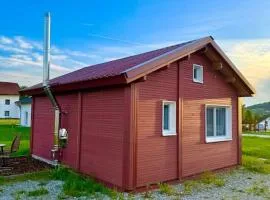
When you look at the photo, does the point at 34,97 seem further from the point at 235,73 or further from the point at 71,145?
the point at 235,73

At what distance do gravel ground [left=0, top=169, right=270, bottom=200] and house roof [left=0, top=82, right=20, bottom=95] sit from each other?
5182 cm

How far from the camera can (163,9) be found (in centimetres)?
1292

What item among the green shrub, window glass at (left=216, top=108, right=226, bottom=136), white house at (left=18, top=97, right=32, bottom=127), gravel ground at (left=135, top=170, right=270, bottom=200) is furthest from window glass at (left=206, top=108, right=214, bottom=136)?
white house at (left=18, top=97, right=32, bottom=127)

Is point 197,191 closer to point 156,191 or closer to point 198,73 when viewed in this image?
point 156,191

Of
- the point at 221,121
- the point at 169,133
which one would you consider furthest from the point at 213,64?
the point at 169,133

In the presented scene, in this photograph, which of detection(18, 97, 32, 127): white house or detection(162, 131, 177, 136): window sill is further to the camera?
detection(18, 97, 32, 127): white house


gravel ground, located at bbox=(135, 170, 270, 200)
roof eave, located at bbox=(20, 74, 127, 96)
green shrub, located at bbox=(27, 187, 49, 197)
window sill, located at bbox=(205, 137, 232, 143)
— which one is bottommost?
gravel ground, located at bbox=(135, 170, 270, 200)

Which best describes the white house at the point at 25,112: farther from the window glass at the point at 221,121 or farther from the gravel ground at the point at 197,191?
the gravel ground at the point at 197,191

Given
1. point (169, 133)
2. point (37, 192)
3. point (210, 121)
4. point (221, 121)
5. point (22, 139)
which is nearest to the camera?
point (37, 192)

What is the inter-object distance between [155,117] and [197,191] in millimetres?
2272

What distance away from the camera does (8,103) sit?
5703 centimetres

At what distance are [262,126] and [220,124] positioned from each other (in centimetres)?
4303

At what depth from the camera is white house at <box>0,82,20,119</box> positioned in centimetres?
5631

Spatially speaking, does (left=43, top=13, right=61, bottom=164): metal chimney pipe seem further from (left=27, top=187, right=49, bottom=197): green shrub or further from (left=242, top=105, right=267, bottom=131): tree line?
(left=242, top=105, right=267, bottom=131): tree line
